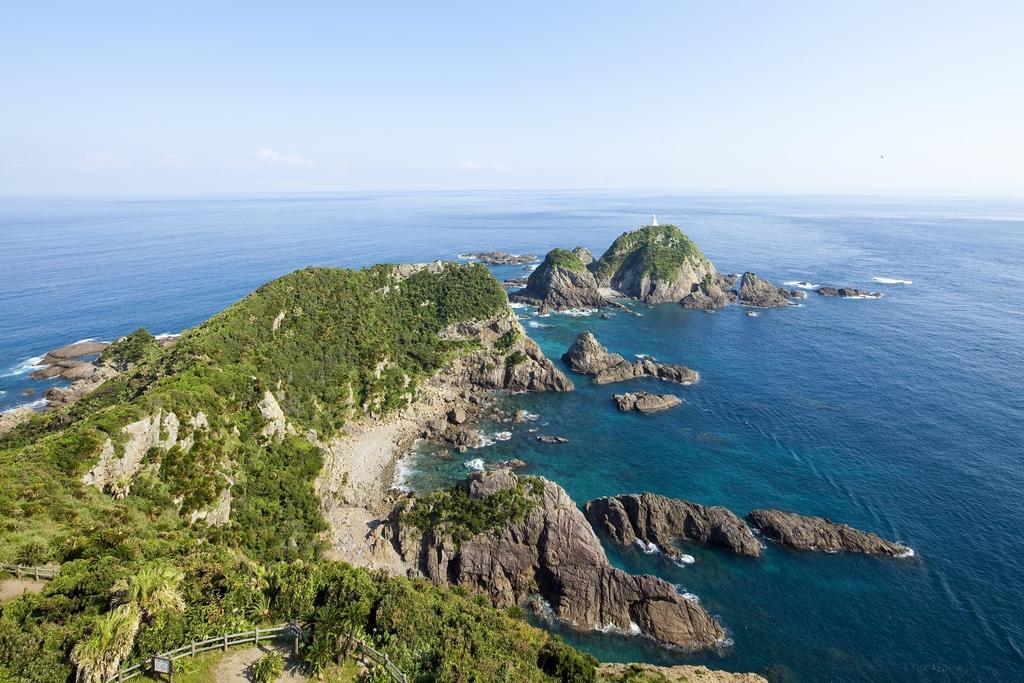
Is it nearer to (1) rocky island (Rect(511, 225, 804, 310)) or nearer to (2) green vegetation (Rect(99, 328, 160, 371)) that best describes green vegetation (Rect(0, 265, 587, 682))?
(2) green vegetation (Rect(99, 328, 160, 371))

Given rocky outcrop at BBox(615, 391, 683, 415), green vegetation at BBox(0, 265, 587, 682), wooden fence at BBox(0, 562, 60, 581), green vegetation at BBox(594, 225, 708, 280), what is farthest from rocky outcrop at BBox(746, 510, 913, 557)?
green vegetation at BBox(594, 225, 708, 280)

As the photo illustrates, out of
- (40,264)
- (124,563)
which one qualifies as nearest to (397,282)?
(124,563)

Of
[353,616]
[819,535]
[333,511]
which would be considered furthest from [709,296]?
[353,616]

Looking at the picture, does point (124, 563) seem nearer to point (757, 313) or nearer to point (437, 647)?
point (437, 647)

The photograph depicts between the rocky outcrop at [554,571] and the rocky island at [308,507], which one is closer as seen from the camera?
the rocky island at [308,507]

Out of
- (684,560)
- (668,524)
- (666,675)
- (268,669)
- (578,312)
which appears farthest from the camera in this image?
(578,312)

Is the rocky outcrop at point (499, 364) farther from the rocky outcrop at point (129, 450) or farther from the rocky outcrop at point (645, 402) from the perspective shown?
the rocky outcrop at point (129, 450)

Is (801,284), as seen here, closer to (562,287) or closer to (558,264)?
(562,287)

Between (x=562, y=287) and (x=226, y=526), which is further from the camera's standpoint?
(x=562, y=287)

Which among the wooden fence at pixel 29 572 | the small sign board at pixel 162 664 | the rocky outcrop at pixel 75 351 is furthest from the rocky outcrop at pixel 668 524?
the rocky outcrop at pixel 75 351
